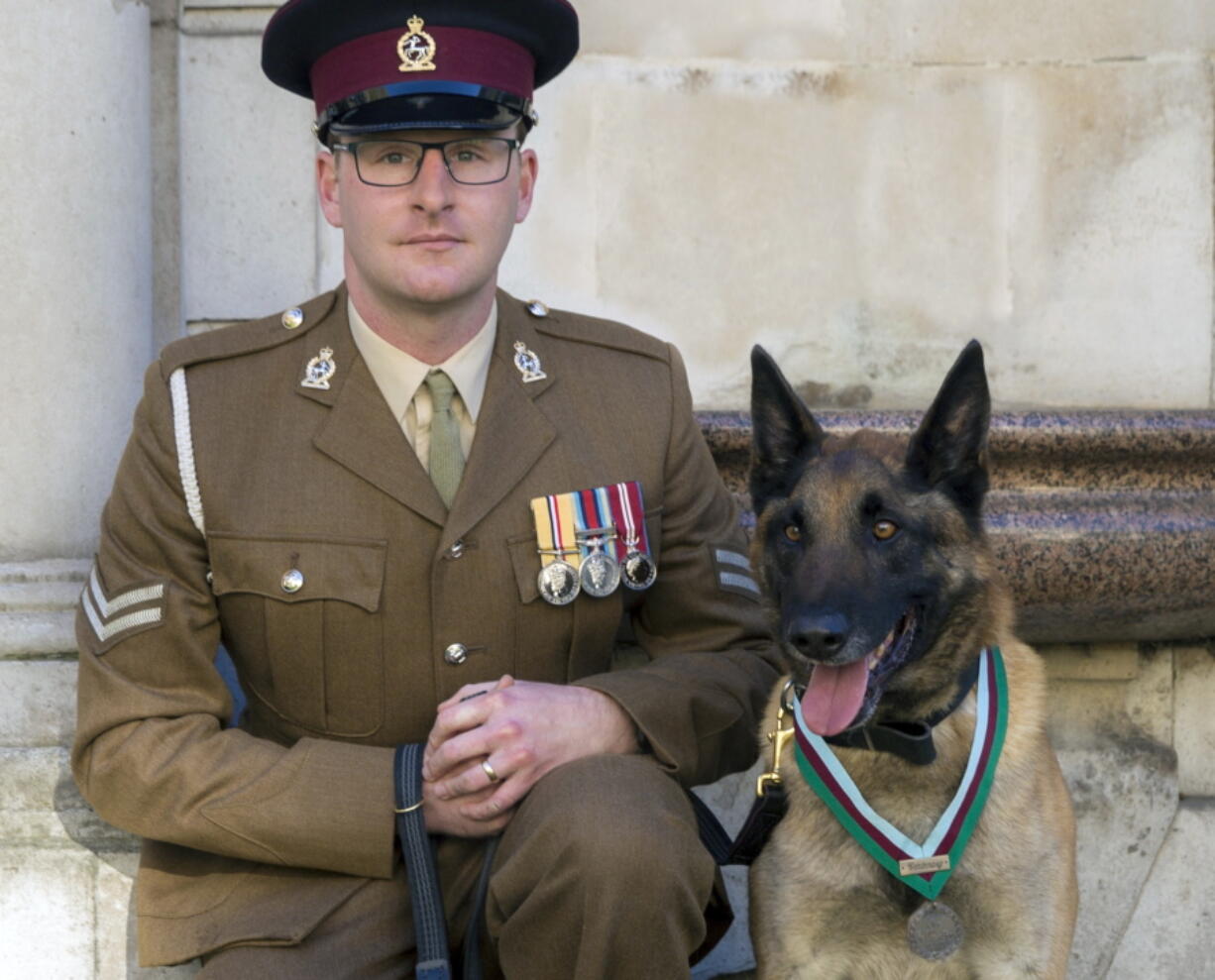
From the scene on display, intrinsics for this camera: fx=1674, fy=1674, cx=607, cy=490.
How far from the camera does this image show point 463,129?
287 centimetres

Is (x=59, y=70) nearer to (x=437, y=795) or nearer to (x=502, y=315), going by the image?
(x=502, y=315)

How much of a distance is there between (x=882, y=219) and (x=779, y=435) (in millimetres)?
1157

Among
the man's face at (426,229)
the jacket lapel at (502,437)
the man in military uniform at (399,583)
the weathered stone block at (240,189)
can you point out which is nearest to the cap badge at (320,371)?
the man in military uniform at (399,583)

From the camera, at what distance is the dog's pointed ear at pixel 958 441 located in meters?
2.67

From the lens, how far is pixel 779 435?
286cm

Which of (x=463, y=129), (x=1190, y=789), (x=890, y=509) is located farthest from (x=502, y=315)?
(x=1190, y=789)

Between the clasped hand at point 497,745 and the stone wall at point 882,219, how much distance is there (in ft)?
3.31

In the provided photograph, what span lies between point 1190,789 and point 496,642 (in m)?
1.74

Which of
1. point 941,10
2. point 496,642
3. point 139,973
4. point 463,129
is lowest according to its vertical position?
point 139,973

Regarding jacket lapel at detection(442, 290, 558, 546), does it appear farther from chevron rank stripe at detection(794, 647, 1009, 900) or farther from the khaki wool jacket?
chevron rank stripe at detection(794, 647, 1009, 900)

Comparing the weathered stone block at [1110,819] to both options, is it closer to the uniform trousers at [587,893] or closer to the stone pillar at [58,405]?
the uniform trousers at [587,893]

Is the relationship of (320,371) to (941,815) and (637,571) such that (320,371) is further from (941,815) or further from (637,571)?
(941,815)

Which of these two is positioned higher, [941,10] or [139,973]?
[941,10]

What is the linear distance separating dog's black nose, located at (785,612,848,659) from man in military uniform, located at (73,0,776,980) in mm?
353
